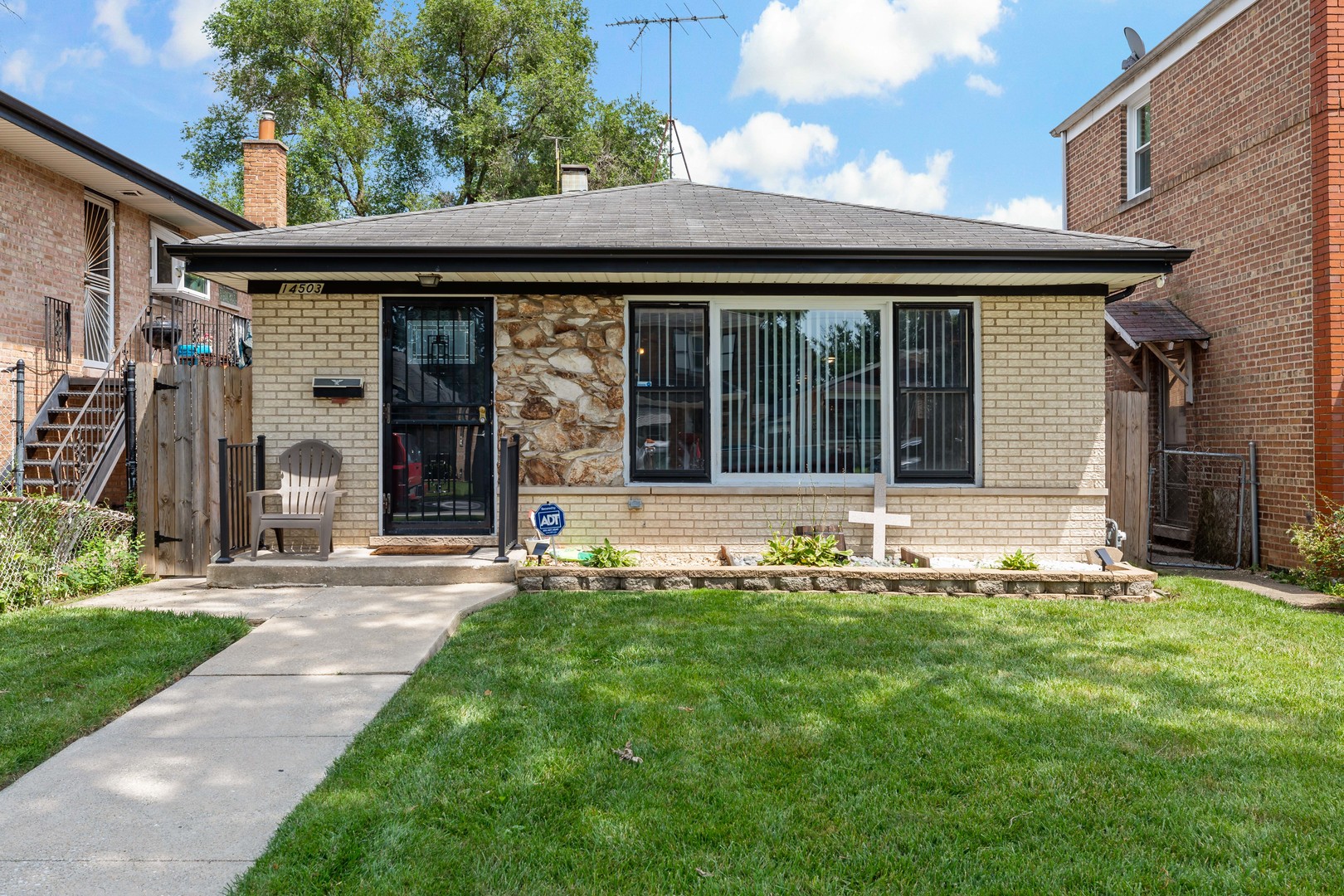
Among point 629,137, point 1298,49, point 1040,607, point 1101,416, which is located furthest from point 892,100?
point 1040,607

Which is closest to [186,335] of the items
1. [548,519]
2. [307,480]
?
[307,480]

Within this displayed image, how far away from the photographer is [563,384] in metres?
7.88

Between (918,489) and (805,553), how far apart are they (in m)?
1.50

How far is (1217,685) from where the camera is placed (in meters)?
4.42

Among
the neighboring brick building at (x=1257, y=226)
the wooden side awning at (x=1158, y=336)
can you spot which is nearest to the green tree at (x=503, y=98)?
the neighboring brick building at (x=1257, y=226)

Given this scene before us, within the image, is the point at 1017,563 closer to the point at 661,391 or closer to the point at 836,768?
the point at 661,391

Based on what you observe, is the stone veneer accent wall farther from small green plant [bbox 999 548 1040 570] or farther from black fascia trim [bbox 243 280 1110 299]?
small green plant [bbox 999 548 1040 570]

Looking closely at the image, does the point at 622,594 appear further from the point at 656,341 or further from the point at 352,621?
the point at 656,341

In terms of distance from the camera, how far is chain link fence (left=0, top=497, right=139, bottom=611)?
242 inches

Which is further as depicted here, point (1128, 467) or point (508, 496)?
point (1128, 467)

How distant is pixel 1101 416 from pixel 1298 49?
4.12 metres

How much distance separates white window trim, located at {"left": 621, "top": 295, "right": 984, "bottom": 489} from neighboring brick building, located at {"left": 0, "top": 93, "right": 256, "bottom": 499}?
5653 mm

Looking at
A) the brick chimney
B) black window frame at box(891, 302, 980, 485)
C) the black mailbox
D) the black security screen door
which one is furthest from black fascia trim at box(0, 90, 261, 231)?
black window frame at box(891, 302, 980, 485)

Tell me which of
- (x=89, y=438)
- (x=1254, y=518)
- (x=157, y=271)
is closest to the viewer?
(x=1254, y=518)
